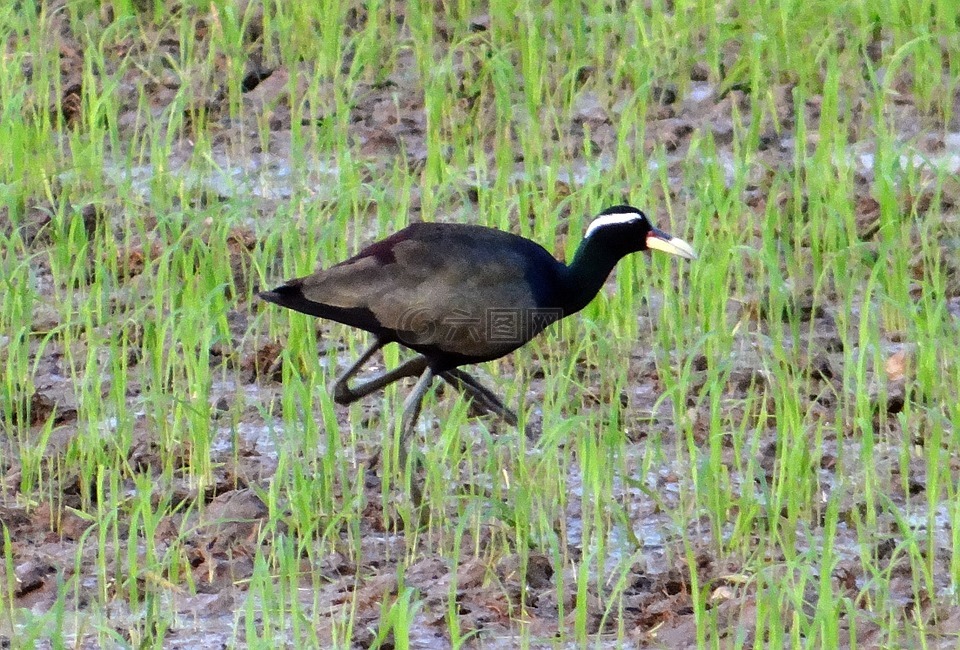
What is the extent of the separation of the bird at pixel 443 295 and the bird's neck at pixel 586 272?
5 cm

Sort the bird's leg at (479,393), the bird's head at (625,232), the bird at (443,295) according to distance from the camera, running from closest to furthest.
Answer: the bird at (443,295), the bird's leg at (479,393), the bird's head at (625,232)

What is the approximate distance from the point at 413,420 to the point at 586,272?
708mm

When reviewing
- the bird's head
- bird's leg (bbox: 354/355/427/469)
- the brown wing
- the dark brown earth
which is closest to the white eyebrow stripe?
the bird's head

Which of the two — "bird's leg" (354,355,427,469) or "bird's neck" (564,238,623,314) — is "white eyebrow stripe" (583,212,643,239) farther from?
"bird's leg" (354,355,427,469)

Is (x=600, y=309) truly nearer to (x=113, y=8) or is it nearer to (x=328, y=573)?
(x=328, y=573)

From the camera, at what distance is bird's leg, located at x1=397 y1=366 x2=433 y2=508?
5.30m

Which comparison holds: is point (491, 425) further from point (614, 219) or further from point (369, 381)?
point (614, 219)

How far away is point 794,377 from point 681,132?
2509 mm

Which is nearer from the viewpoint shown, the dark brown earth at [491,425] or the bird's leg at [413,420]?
the dark brown earth at [491,425]

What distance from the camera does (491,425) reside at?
609 centimetres

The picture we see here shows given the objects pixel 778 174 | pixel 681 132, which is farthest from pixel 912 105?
pixel 778 174

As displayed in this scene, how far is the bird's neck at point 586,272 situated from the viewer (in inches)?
232

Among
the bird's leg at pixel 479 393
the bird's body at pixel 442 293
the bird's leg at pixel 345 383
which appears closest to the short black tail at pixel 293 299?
the bird's body at pixel 442 293

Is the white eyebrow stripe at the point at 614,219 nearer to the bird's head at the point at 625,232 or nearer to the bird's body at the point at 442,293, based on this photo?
the bird's head at the point at 625,232
